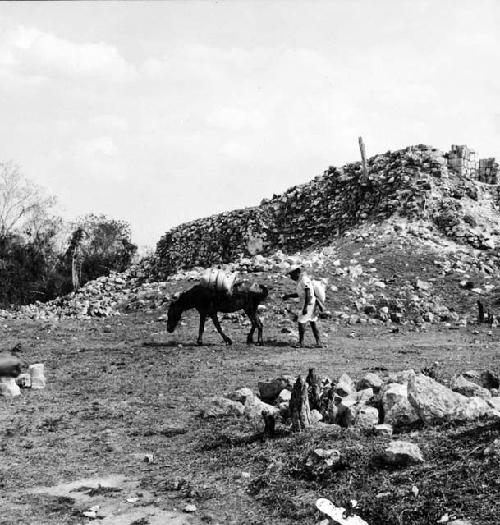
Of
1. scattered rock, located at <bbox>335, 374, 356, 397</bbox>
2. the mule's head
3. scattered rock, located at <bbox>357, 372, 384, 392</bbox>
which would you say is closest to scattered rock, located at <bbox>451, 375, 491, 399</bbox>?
scattered rock, located at <bbox>357, 372, 384, 392</bbox>

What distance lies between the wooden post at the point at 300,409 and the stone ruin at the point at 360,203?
17.4 m

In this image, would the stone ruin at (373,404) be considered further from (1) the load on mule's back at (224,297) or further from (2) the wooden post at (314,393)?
(1) the load on mule's back at (224,297)

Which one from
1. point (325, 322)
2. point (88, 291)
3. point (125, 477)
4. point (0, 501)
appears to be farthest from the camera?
point (88, 291)

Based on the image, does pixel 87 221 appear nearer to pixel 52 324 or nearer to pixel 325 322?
pixel 52 324

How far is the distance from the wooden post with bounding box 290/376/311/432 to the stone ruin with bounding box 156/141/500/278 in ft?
57.2

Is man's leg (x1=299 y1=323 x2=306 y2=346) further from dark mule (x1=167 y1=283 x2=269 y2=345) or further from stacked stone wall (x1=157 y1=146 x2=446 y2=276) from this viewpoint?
stacked stone wall (x1=157 y1=146 x2=446 y2=276)

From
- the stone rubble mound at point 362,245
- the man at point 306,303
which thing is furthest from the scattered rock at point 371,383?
the stone rubble mound at point 362,245

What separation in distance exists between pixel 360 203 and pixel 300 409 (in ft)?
66.7

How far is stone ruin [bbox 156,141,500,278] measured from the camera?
2467cm

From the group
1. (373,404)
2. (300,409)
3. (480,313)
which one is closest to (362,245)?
(480,313)

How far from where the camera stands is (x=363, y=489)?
16.8ft

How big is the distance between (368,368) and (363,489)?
5.98m

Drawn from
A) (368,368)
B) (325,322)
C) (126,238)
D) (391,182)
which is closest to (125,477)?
(368,368)

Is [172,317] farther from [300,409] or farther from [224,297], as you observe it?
[300,409]
